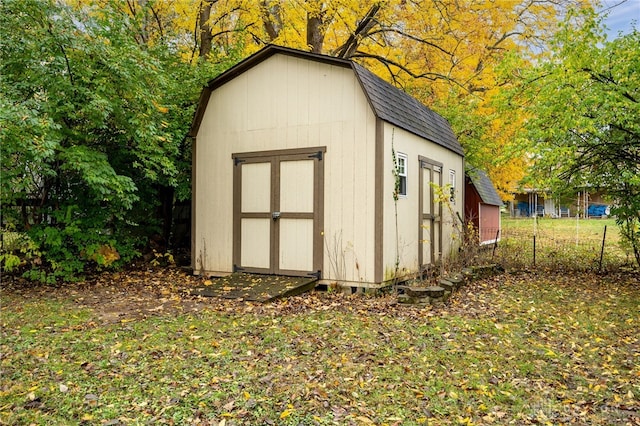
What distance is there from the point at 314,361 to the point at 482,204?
43.5 feet

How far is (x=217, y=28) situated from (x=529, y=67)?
9.70 m

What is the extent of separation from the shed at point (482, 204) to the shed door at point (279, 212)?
25.7ft

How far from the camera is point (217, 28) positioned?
14141 mm

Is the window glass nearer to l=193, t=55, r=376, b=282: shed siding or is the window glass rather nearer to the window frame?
the window frame

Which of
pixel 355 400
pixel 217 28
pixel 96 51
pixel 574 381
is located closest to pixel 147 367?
pixel 355 400

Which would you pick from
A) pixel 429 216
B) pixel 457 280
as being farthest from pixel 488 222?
pixel 457 280

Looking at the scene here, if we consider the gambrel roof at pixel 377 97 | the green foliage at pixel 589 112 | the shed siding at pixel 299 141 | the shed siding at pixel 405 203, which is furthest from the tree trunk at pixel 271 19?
the green foliage at pixel 589 112

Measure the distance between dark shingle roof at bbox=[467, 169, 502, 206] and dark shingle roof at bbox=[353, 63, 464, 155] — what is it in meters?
3.93

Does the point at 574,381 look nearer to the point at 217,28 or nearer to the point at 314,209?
the point at 314,209

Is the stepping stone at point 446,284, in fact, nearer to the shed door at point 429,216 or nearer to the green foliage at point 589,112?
the shed door at point 429,216

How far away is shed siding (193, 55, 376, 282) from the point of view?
7312 millimetres

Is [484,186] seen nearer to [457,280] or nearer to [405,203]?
[405,203]

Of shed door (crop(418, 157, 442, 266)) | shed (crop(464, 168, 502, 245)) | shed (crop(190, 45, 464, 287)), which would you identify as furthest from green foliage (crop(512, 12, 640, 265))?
shed (crop(464, 168, 502, 245))

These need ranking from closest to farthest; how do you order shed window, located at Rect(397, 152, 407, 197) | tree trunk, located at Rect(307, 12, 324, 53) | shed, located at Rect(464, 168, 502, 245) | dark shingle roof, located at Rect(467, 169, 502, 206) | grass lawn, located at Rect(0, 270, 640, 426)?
grass lawn, located at Rect(0, 270, 640, 426) < shed window, located at Rect(397, 152, 407, 197) < tree trunk, located at Rect(307, 12, 324, 53) < dark shingle roof, located at Rect(467, 169, 502, 206) < shed, located at Rect(464, 168, 502, 245)
